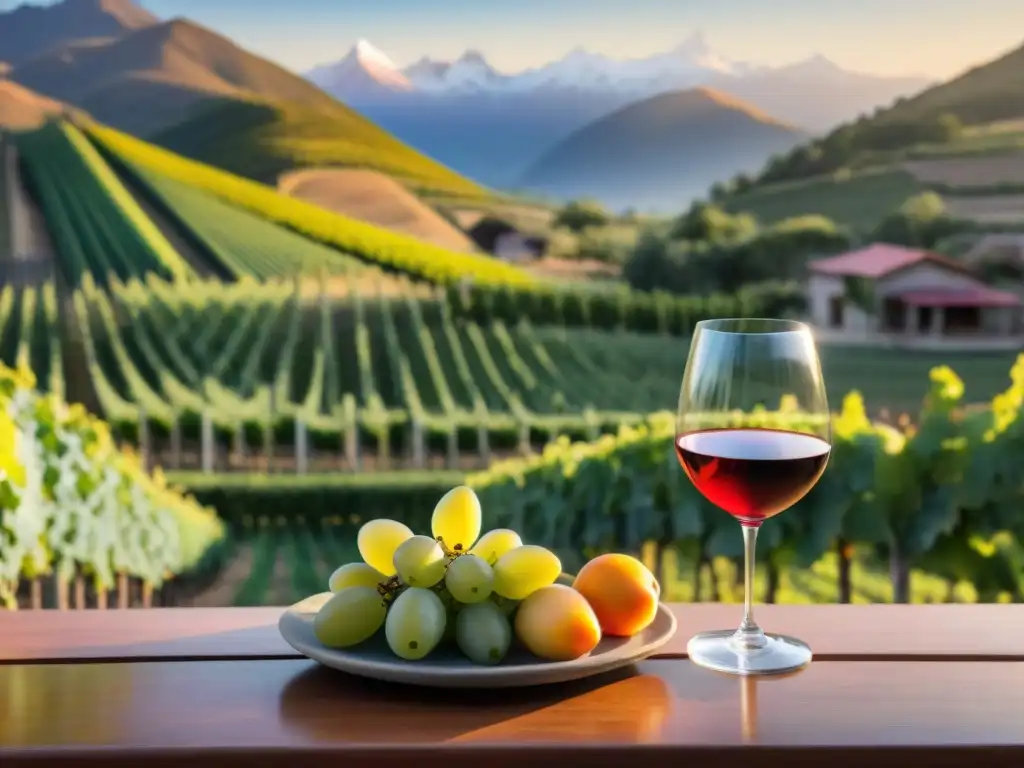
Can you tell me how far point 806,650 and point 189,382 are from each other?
3.78 meters

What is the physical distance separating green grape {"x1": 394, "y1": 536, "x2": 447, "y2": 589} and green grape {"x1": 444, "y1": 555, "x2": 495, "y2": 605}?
0.01 meters

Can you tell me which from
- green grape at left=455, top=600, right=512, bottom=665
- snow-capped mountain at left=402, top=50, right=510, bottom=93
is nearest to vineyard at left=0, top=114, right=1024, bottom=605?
snow-capped mountain at left=402, top=50, right=510, bottom=93

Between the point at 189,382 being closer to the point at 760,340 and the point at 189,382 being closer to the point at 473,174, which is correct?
the point at 473,174

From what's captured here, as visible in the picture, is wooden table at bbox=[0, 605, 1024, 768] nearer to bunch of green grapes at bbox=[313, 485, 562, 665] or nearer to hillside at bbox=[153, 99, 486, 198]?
bunch of green grapes at bbox=[313, 485, 562, 665]

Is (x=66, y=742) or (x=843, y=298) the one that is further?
(x=843, y=298)

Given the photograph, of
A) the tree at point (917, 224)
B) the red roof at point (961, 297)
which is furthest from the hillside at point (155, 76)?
the red roof at point (961, 297)

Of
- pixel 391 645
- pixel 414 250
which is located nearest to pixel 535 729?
pixel 391 645

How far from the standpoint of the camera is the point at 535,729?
63 cm

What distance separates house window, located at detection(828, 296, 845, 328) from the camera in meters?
4.21

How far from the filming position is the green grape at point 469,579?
0.70m

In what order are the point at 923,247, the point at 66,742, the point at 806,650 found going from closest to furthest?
the point at 66,742, the point at 806,650, the point at 923,247

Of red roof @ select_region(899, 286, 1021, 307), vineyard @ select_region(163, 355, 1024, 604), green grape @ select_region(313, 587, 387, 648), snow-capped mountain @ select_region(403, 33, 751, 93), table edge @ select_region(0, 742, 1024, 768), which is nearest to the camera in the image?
table edge @ select_region(0, 742, 1024, 768)

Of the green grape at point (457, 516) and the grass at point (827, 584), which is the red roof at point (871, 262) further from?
the green grape at point (457, 516)

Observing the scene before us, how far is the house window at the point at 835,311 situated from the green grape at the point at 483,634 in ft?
12.1
